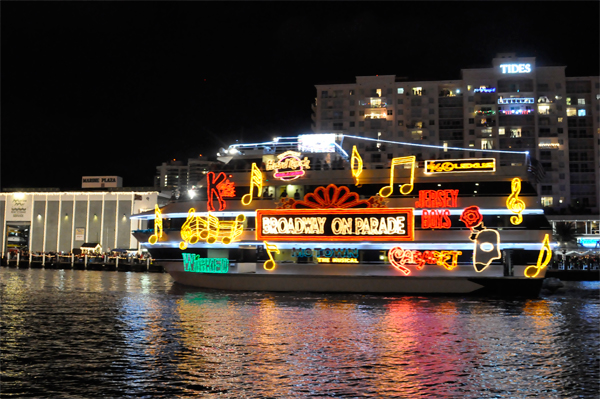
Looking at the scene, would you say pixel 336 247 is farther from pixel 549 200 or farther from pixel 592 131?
pixel 592 131

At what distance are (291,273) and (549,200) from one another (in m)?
76.5

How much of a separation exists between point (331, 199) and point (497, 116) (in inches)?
2917

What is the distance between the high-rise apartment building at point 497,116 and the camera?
97125 millimetres

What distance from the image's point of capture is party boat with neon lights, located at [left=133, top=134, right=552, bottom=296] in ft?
98.5

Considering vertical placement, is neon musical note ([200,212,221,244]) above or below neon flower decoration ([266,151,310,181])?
below

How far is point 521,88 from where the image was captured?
321 ft

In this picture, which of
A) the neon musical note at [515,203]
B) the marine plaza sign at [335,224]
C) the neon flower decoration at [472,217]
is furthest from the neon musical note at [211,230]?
the neon musical note at [515,203]

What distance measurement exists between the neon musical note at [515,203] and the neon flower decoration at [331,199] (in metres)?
7.30

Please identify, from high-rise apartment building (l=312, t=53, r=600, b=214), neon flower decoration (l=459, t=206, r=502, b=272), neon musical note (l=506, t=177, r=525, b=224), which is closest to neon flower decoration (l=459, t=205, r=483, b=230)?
neon flower decoration (l=459, t=206, r=502, b=272)

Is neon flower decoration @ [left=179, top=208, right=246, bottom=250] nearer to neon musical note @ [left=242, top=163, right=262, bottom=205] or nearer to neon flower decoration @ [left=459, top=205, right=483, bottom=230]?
neon musical note @ [left=242, top=163, right=262, bottom=205]

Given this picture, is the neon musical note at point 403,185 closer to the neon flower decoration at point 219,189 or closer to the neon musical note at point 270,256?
the neon musical note at point 270,256

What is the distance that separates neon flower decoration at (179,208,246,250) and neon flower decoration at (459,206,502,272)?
12193mm

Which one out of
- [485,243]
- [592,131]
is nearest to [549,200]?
[592,131]

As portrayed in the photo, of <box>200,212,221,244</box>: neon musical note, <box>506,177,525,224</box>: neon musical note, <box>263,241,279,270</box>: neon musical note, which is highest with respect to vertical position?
<box>506,177,525,224</box>: neon musical note
